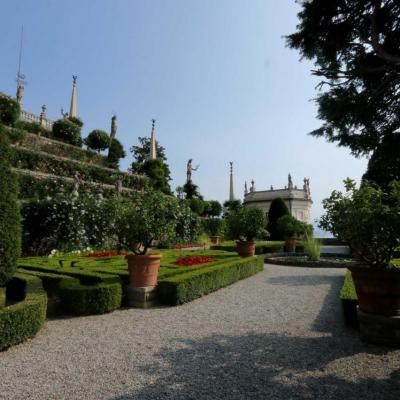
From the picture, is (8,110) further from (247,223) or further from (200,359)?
(200,359)

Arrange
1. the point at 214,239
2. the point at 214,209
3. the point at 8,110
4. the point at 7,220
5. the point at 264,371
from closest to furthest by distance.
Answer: the point at 264,371 → the point at 7,220 → the point at 8,110 → the point at 214,239 → the point at 214,209

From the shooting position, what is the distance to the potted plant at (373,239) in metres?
3.64

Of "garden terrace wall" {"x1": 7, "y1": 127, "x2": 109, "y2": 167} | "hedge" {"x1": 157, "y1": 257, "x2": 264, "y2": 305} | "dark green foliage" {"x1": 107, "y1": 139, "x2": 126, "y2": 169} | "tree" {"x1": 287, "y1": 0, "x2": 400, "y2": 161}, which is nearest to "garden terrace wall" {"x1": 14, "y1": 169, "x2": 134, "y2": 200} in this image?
"garden terrace wall" {"x1": 7, "y1": 127, "x2": 109, "y2": 167}

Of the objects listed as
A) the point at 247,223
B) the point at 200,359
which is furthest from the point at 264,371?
the point at 247,223

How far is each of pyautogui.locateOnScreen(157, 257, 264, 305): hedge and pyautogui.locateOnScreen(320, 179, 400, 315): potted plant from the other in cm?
306

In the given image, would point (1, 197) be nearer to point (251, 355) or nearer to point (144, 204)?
point (144, 204)

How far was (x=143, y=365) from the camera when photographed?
3.18 m

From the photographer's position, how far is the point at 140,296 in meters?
5.68

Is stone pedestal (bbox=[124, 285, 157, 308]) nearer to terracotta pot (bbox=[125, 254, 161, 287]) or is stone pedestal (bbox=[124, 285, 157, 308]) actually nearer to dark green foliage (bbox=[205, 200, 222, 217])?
terracotta pot (bbox=[125, 254, 161, 287])

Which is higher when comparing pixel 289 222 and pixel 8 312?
pixel 289 222

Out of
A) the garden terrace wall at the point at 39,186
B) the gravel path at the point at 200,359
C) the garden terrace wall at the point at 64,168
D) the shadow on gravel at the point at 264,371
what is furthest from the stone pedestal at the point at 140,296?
the garden terrace wall at the point at 64,168

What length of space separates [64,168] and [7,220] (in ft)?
46.4

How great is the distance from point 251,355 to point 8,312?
2763mm

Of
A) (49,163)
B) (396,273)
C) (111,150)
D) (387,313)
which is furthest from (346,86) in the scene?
(111,150)
